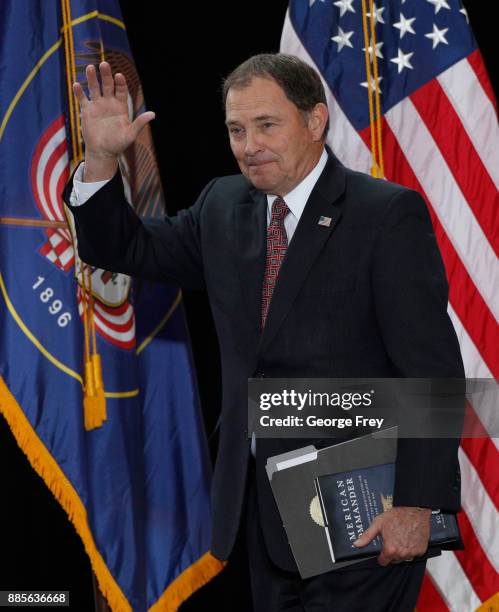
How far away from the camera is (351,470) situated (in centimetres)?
168

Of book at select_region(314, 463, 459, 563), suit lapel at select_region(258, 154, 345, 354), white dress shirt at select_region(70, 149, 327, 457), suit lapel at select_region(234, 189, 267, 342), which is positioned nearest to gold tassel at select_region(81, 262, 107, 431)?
white dress shirt at select_region(70, 149, 327, 457)

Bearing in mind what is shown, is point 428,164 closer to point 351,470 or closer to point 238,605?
point 351,470

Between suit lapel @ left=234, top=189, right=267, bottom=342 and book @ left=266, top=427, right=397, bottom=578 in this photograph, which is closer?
book @ left=266, top=427, right=397, bottom=578

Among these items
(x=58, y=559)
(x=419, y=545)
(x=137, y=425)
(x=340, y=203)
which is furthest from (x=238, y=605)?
(x=340, y=203)

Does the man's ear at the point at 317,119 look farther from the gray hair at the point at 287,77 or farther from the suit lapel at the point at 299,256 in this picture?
the suit lapel at the point at 299,256

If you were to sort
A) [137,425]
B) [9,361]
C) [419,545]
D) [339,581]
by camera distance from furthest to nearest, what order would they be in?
[137,425] < [9,361] < [339,581] < [419,545]

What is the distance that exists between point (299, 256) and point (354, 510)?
1.65 feet

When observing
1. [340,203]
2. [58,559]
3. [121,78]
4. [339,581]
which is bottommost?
[58,559]

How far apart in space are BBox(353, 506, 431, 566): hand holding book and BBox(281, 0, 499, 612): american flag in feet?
2.93

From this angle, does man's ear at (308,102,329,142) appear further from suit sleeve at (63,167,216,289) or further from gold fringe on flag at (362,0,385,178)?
gold fringe on flag at (362,0,385,178)

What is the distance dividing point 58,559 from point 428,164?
1.71m

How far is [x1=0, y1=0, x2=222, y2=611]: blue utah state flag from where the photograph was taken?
2330 millimetres

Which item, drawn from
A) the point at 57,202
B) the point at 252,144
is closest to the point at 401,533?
the point at 252,144

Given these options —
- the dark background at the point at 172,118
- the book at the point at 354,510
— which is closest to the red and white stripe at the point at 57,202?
the dark background at the point at 172,118
